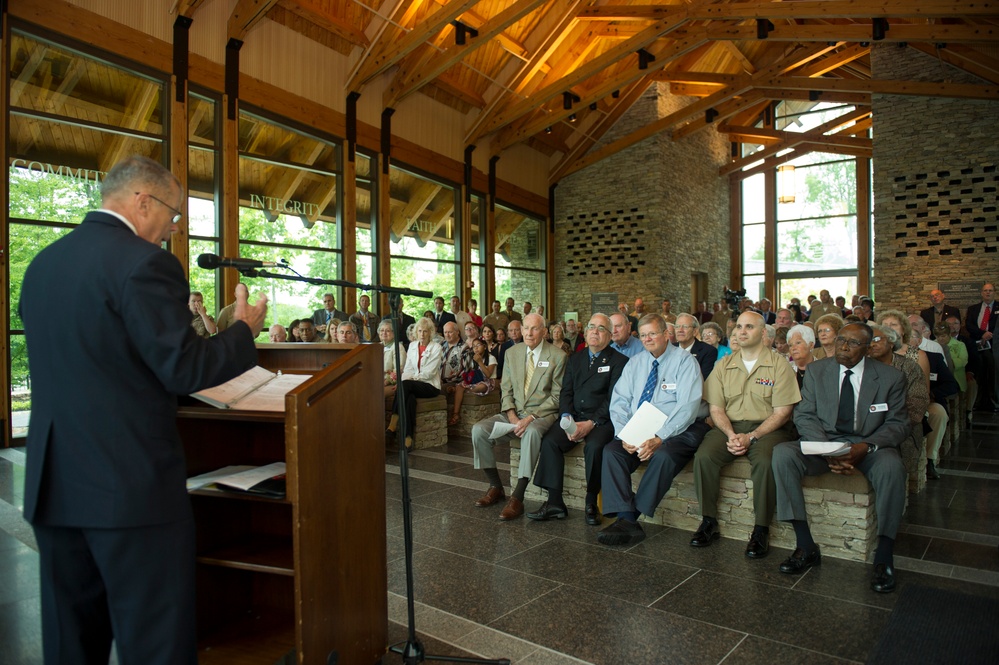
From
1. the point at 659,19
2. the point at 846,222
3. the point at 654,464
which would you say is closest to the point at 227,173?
the point at 654,464

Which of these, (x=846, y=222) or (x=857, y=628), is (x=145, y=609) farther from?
(x=846, y=222)

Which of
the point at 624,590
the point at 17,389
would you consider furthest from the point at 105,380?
the point at 17,389

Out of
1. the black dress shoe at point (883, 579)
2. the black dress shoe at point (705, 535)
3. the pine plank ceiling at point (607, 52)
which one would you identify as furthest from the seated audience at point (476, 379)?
the pine plank ceiling at point (607, 52)

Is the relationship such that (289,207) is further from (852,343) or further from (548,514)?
(852,343)

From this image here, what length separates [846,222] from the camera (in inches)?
681

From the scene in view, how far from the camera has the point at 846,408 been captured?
3602 mm

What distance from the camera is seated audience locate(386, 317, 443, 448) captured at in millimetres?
6500

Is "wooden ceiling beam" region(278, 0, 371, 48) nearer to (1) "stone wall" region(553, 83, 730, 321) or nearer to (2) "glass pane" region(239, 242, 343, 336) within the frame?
(2) "glass pane" region(239, 242, 343, 336)

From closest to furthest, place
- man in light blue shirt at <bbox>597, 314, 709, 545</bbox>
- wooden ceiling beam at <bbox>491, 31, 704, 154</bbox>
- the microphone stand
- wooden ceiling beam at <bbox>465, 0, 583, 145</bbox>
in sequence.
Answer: the microphone stand → man in light blue shirt at <bbox>597, 314, 709, 545</bbox> → wooden ceiling beam at <bbox>491, 31, 704, 154</bbox> → wooden ceiling beam at <bbox>465, 0, 583, 145</bbox>

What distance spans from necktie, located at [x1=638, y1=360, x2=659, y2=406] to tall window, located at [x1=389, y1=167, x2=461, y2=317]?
7691mm

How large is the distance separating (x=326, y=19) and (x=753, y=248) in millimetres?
13113

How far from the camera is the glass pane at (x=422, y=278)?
11633 millimetres

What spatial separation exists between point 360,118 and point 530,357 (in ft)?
24.3

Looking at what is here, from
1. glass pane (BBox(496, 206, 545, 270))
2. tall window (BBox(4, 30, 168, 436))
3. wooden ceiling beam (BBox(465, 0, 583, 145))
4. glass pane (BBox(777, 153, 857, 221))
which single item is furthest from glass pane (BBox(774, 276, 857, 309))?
tall window (BBox(4, 30, 168, 436))
